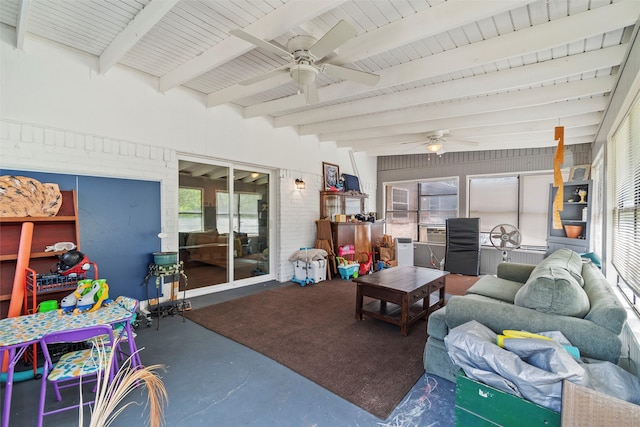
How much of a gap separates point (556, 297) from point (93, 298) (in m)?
3.57

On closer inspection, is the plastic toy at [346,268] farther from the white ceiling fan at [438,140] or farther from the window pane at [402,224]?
the white ceiling fan at [438,140]

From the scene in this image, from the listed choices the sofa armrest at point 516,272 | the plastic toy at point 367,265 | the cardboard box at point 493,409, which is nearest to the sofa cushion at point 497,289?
the sofa armrest at point 516,272

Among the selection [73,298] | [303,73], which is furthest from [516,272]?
[73,298]

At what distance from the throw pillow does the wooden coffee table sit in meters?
1.26

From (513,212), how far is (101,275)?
7504 mm

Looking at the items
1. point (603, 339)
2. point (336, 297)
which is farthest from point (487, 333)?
point (336, 297)

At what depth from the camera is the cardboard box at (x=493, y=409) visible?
1.46 meters

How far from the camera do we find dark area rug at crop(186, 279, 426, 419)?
2.29 m

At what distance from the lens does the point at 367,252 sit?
263 inches

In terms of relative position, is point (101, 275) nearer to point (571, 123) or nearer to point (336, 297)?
point (336, 297)

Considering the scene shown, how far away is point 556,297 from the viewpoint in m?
1.95

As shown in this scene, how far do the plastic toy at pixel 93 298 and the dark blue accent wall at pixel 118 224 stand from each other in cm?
100

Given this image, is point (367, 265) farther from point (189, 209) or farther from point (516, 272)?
point (189, 209)

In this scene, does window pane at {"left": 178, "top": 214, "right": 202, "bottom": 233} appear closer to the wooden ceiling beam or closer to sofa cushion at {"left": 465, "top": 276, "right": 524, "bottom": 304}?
the wooden ceiling beam
